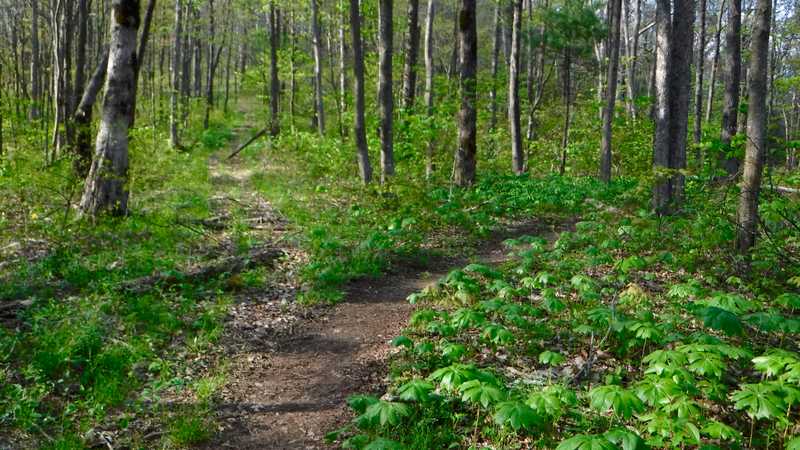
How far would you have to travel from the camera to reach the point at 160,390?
204 inches

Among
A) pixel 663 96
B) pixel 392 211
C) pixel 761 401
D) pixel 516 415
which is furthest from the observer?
pixel 392 211

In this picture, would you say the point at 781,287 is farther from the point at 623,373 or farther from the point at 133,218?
the point at 133,218

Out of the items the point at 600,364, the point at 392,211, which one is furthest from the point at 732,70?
the point at 600,364

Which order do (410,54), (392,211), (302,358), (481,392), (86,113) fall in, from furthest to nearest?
(410,54), (392,211), (86,113), (302,358), (481,392)

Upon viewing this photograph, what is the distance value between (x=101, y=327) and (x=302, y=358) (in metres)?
2.12

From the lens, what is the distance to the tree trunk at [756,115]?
766 centimetres

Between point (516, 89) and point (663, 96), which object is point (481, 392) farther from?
point (516, 89)

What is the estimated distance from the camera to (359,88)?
13367 millimetres

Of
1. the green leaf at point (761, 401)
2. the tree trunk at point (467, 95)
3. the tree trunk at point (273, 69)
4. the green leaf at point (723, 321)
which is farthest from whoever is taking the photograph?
the tree trunk at point (273, 69)

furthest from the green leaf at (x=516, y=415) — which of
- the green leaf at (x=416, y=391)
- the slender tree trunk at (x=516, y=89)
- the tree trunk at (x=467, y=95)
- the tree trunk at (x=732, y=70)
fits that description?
the slender tree trunk at (x=516, y=89)

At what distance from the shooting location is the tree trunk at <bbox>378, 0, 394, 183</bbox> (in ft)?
41.1

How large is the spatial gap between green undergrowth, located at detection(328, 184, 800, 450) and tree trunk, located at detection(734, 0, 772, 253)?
49 cm

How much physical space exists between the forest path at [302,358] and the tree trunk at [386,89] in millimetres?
4372

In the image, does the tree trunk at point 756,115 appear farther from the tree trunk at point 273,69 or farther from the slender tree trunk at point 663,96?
the tree trunk at point 273,69
